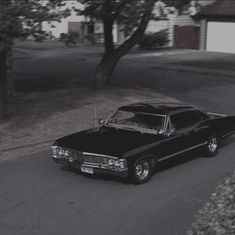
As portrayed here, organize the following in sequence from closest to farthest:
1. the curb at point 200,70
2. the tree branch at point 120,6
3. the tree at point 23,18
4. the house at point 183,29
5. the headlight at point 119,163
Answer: the headlight at point 119,163 → the tree at point 23,18 → the tree branch at point 120,6 → the curb at point 200,70 → the house at point 183,29

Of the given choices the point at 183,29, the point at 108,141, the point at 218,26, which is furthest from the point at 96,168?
the point at 183,29

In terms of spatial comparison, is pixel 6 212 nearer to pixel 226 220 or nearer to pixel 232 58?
pixel 226 220

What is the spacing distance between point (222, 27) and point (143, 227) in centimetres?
3505

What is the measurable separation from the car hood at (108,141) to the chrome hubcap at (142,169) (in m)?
0.34

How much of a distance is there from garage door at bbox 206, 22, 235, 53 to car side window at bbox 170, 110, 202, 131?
29511 millimetres

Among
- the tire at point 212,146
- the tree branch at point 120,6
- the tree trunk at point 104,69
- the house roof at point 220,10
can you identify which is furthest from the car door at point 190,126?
the house roof at point 220,10

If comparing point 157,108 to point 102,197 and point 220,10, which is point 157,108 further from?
point 220,10

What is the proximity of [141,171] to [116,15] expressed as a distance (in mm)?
10073

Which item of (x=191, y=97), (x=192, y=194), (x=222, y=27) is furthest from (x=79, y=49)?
(x=192, y=194)

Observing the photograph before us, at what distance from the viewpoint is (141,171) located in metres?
10.6

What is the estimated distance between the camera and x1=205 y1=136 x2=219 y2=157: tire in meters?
12.7

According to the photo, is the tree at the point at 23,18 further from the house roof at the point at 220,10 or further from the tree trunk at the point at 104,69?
the house roof at the point at 220,10

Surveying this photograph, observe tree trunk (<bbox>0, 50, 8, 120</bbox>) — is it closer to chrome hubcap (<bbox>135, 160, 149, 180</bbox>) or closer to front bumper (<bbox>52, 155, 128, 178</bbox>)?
front bumper (<bbox>52, 155, 128, 178</bbox>)

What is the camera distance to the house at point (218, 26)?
134 ft
